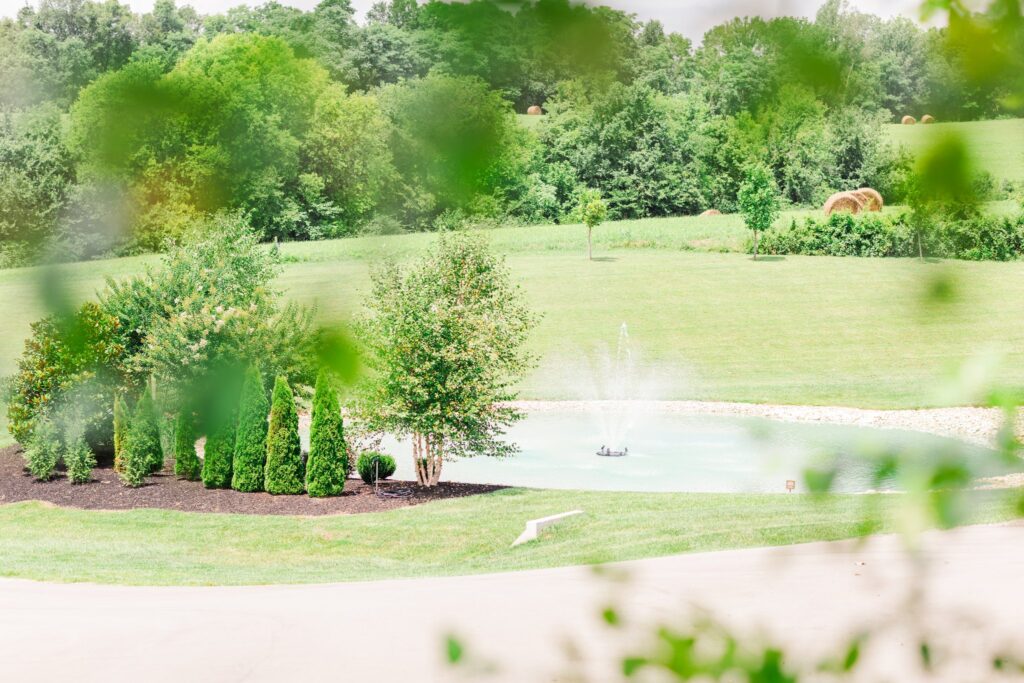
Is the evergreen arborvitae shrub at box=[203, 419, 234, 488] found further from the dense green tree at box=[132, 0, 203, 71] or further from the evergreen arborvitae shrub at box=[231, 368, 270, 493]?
the dense green tree at box=[132, 0, 203, 71]

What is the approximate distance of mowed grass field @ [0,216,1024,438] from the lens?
2427 cm

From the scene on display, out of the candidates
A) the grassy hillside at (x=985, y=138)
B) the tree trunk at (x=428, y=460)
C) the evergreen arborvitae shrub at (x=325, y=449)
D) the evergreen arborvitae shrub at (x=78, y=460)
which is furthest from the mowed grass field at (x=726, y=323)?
the grassy hillside at (x=985, y=138)

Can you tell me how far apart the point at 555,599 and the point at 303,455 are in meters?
7.85

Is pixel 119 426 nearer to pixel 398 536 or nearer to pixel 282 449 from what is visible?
pixel 282 449

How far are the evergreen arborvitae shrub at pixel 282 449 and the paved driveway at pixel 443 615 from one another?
4902 millimetres

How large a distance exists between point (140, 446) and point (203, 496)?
1.34 m

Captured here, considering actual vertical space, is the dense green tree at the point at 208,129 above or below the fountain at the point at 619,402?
above

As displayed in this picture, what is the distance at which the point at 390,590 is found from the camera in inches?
367

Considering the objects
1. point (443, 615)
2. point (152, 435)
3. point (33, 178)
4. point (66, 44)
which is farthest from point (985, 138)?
point (152, 435)

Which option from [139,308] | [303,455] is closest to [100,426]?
[303,455]

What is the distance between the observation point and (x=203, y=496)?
15.0 m

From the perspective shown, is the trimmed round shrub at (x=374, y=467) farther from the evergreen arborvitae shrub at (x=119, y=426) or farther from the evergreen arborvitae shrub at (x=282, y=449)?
the evergreen arborvitae shrub at (x=119, y=426)

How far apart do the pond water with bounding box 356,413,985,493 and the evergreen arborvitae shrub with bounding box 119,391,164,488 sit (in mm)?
3729

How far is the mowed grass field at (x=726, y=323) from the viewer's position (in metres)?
24.3
